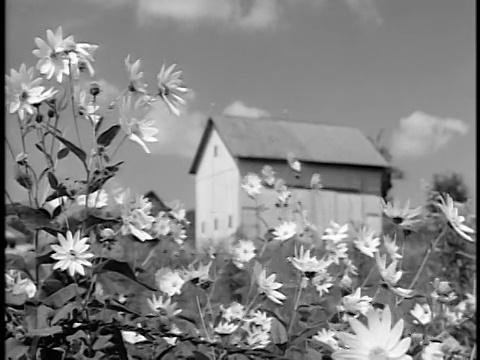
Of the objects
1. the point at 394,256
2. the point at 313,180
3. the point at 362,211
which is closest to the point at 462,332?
the point at 313,180

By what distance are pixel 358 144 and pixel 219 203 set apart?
2.43 metres

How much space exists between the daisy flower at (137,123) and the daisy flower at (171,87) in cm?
2

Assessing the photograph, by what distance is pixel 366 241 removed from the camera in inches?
47.4

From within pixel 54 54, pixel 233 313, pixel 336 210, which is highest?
pixel 54 54

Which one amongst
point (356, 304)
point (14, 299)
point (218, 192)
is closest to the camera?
point (14, 299)

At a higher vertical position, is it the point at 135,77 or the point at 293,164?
the point at 135,77

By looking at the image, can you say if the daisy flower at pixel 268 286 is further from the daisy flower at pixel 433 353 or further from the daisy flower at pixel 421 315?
the daisy flower at pixel 433 353

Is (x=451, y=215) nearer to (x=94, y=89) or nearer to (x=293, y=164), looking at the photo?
(x=94, y=89)

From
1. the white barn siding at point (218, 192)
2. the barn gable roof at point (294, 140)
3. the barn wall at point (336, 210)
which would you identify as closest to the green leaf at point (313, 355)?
the barn wall at point (336, 210)

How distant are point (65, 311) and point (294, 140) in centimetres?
471

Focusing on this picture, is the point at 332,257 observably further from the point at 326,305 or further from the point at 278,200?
the point at 278,200

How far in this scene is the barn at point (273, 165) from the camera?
3.40m

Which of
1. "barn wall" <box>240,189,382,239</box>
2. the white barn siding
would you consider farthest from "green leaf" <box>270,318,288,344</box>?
the white barn siding

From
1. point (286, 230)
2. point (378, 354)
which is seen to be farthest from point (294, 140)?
point (378, 354)
